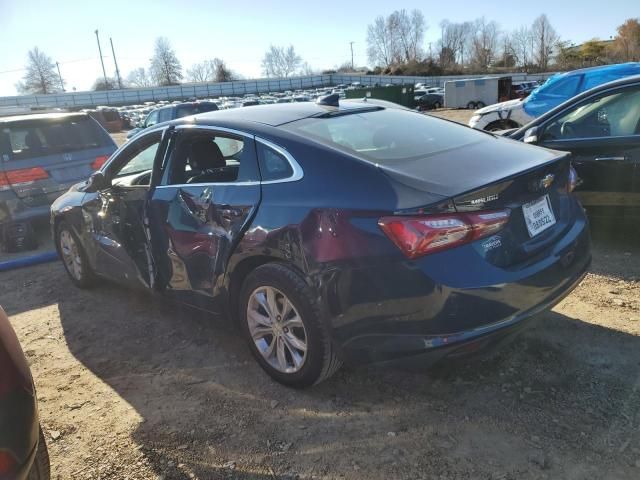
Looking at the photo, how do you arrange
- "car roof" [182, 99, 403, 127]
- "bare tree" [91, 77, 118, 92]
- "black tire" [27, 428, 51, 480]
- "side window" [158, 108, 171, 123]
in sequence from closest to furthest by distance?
"black tire" [27, 428, 51, 480] < "car roof" [182, 99, 403, 127] < "side window" [158, 108, 171, 123] < "bare tree" [91, 77, 118, 92]

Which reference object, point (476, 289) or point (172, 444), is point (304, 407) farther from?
point (476, 289)

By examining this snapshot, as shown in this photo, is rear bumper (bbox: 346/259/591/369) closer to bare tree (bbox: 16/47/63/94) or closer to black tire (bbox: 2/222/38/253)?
black tire (bbox: 2/222/38/253)

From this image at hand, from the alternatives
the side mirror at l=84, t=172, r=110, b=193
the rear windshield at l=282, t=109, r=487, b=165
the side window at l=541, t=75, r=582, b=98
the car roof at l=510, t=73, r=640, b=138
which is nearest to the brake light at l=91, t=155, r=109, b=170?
the side mirror at l=84, t=172, r=110, b=193

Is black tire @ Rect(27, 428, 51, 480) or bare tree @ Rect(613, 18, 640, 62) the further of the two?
bare tree @ Rect(613, 18, 640, 62)

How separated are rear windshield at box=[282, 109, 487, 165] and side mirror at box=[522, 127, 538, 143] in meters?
1.75

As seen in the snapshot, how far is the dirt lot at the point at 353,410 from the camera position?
2402mm

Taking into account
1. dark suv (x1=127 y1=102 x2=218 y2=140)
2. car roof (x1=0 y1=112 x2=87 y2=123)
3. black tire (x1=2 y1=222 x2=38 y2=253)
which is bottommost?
black tire (x1=2 y1=222 x2=38 y2=253)

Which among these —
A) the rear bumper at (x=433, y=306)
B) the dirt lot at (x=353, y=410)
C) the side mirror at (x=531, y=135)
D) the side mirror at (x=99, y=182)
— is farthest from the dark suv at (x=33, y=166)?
the rear bumper at (x=433, y=306)

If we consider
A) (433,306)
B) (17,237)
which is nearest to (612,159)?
(433,306)

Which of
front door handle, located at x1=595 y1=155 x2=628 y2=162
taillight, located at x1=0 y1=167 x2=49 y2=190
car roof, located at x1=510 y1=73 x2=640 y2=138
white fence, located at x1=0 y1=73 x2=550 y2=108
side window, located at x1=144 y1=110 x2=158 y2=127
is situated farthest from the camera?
white fence, located at x1=0 y1=73 x2=550 y2=108

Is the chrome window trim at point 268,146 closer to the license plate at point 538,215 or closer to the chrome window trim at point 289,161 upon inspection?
the chrome window trim at point 289,161

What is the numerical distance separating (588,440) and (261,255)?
1.82 meters

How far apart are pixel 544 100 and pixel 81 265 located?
27.7ft

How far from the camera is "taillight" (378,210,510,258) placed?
233 cm
